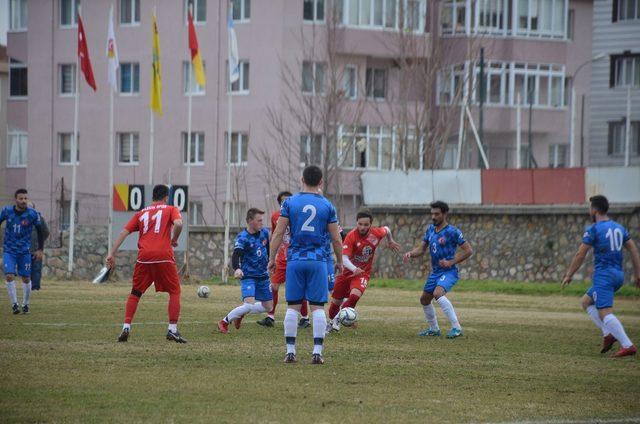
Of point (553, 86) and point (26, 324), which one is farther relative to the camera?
point (553, 86)

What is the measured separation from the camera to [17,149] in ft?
219

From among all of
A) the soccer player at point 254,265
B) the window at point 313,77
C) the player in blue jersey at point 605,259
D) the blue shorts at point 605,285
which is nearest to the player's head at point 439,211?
the soccer player at point 254,265

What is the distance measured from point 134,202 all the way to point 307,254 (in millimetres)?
24110

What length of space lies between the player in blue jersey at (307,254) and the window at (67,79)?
49684mm

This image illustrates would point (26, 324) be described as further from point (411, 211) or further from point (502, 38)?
point (502, 38)

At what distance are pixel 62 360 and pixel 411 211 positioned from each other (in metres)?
30.6

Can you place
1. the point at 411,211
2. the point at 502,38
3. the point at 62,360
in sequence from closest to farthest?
the point at 62,360, the point at 411,211, the point at 502,38

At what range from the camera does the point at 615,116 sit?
65.1 m

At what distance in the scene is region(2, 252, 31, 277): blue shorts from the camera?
74.4ft

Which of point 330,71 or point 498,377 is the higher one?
point 330,71

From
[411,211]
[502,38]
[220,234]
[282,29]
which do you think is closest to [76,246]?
[220,234]

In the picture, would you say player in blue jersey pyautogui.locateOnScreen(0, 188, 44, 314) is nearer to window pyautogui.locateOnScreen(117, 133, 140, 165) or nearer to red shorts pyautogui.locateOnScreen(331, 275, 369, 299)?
red shorts pyautogui.locateOnScreen(331, 275, 369, 299)

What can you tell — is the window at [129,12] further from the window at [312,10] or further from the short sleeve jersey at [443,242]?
the short sleeve jersey at [443,242]

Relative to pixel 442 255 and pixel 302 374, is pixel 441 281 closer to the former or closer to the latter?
pixel 442 255
